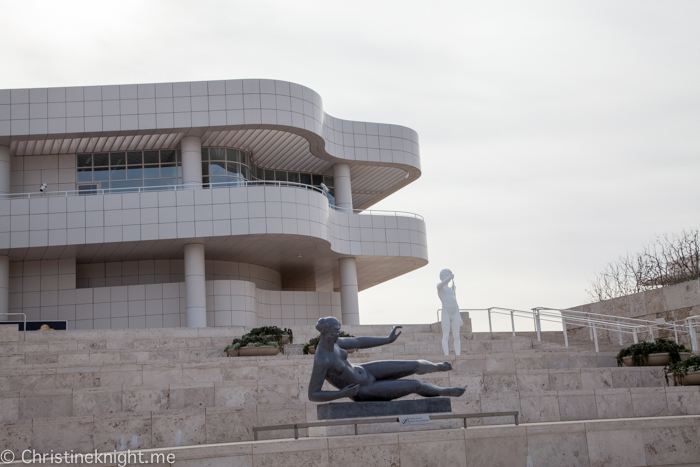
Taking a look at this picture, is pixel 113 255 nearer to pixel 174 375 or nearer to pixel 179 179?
pixel 179 179

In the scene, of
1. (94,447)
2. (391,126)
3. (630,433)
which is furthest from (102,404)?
(391,126)

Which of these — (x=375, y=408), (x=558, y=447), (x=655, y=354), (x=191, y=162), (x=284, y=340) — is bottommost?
(x=558, y=447)

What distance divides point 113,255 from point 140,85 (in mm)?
6933

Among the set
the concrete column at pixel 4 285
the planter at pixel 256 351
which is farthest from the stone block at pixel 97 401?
the concrete column at pixel 4 285

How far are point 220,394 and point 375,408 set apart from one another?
4073mm

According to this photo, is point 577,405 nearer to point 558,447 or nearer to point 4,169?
point 558,447

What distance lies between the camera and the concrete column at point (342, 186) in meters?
36.6

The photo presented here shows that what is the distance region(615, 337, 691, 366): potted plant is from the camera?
1678cm

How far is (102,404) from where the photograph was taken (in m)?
13.5

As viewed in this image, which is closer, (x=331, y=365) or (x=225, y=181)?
(x=331, y=365)

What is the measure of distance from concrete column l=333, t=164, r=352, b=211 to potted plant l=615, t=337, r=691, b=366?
20488 mm

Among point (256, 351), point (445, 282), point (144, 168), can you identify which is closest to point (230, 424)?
point (445, 282)

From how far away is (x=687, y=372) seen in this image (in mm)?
14711

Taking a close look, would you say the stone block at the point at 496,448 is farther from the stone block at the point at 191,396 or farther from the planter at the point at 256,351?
the planter at the point at 256,351
